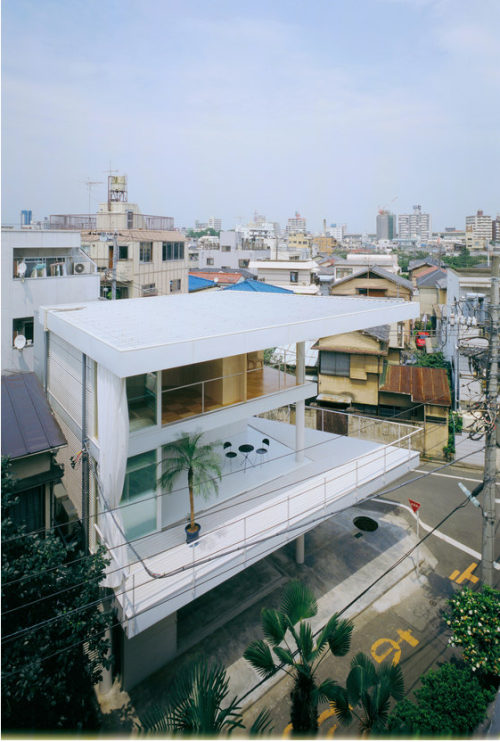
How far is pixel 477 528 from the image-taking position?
1681 cm

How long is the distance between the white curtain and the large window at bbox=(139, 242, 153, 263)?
22.9 m

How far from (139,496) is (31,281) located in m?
12.9

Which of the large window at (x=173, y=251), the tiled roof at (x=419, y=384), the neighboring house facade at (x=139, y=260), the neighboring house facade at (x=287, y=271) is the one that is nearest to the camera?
the tiled roof at (x=419, y=384)

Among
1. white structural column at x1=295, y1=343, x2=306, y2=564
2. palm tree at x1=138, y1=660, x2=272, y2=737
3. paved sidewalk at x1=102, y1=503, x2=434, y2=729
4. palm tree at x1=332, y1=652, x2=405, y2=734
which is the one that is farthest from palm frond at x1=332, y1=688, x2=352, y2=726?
white structural column at x1=295, y1=343, x2=306, y2=564

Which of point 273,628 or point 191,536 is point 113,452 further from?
point 273,628

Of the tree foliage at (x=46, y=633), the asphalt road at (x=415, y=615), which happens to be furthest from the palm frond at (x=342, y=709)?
the tree foliage at (x=46, y=633)

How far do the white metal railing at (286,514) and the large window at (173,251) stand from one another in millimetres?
23908

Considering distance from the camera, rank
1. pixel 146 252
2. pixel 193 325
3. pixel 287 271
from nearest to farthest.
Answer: pixel 193 325 → pixel 146 252 → pixel 287 271

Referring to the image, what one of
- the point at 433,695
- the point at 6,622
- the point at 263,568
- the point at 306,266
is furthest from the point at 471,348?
the point at 306,266

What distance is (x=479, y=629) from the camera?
9.55 meters

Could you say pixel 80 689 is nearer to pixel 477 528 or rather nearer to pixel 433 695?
pixel 433 695

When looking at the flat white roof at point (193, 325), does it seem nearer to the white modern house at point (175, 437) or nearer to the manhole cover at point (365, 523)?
the white modern house at point (175, 437)

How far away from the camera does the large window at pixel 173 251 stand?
32.8 meters

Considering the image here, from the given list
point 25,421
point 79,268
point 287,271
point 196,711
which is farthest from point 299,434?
point 287,271
